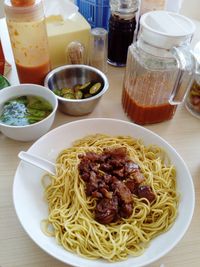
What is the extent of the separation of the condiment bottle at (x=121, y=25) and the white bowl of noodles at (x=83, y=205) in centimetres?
44

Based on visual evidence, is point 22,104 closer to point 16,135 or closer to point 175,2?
point 16,135

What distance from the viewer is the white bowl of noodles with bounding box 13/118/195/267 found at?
1.97ft

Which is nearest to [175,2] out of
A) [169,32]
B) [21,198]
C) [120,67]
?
[120,67]

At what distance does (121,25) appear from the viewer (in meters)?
1.10

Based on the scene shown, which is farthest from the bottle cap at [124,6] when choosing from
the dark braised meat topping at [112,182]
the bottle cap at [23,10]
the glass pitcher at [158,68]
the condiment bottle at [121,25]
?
the dark braised meat topping at [112,182]

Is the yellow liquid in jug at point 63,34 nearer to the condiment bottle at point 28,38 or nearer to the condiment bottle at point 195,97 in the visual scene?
the condiment bottle at point 28,38

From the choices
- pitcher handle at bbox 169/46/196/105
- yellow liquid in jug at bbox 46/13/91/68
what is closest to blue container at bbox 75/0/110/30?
yellow liquid in jug at bbox 46/13/91/68

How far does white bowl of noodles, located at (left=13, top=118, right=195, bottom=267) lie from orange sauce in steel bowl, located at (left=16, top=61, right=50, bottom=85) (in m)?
0.28

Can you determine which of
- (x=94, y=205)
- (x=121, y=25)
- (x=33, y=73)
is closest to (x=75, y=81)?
(x=33, y=73)

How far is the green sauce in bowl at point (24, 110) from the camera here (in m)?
0.88

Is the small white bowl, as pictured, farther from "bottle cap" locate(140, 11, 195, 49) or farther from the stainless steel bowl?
"bottle cap" locate(140, 11, 195, 49)

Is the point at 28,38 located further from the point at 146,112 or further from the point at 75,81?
the point at 146,112

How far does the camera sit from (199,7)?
1.95 metres

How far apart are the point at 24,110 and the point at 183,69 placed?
508mm
